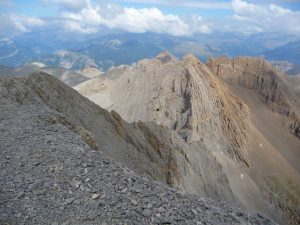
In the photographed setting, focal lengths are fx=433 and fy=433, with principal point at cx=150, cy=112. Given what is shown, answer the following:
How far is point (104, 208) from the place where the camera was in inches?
466

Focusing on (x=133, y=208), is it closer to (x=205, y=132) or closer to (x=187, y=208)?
(x=187, y=208)

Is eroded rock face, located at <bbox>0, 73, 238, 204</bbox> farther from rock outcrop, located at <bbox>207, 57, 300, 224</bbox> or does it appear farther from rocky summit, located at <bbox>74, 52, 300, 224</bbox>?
rock outcrop, located at <bbox>207, 57, 300, 224</bbox>

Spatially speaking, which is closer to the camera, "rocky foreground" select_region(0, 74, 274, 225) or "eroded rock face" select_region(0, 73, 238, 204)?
"rocky foreground" select_region(0, 74, 274, 225)

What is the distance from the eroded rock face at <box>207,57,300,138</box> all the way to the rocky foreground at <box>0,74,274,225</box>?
93.2 metres

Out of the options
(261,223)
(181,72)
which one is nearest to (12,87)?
(261,223)

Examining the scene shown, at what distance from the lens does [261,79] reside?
10775 centimetres

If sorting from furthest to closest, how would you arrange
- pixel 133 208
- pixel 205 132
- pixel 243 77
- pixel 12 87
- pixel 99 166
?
1. pixel 243 77
2. pixel 205 132
3. pixel 12 87
4. pixel 99 166
5. pixel 133 208

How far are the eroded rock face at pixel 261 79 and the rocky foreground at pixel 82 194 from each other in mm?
93246

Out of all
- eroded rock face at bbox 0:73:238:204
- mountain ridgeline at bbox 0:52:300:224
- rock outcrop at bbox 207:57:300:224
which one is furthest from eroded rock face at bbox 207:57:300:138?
eroded rock face at bbox 0:73:238:204

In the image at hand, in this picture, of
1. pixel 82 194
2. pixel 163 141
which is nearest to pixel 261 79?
pixel 163 141

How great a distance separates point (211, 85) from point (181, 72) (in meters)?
6.19

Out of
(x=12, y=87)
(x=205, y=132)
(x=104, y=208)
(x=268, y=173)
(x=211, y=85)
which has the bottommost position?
(x=268, y=173)

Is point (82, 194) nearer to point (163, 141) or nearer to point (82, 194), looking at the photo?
point (82, 194)

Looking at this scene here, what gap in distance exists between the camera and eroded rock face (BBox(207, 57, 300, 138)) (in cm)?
10412
